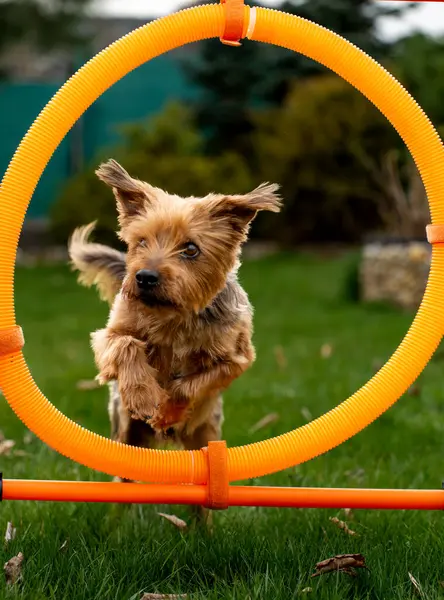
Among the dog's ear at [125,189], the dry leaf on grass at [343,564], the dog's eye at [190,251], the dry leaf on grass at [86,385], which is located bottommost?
the dry leaf on grass at [343,564]

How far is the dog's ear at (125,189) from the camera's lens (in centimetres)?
284

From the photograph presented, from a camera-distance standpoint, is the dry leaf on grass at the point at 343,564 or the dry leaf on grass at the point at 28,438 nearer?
the dry leaf on grass at the point at 343,564

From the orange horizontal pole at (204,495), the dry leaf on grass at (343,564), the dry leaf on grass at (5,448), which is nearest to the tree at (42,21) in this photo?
the dry leaf on grass at (5,448)

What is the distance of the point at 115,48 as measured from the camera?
2926mm

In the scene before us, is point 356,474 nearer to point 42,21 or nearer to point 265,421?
point 265,421

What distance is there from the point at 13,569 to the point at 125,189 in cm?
132

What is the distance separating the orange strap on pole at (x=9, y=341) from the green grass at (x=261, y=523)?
0.72 m

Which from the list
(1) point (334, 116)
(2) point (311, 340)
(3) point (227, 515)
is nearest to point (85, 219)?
(1) point (334, 116)

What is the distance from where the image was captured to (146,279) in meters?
2.70

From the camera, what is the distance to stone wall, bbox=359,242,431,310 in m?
11.4

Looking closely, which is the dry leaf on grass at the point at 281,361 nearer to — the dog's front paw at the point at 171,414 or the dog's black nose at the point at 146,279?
the dog's front paw at the point at 171,414

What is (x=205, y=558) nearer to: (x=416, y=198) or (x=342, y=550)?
(x=342, y=550)

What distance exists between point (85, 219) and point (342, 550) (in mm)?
11994

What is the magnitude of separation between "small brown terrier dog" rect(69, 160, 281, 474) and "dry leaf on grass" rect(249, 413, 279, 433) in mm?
1761
